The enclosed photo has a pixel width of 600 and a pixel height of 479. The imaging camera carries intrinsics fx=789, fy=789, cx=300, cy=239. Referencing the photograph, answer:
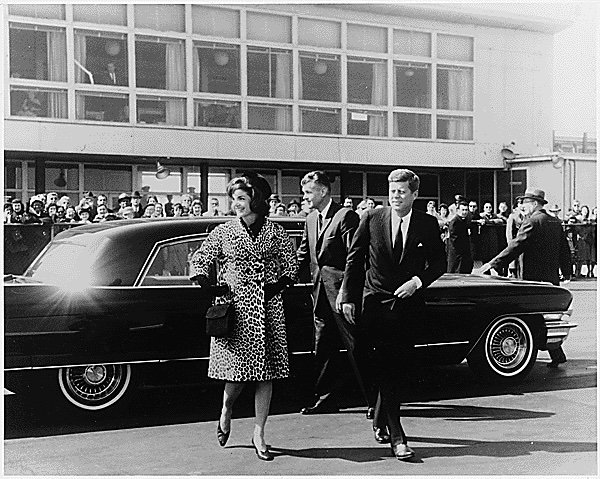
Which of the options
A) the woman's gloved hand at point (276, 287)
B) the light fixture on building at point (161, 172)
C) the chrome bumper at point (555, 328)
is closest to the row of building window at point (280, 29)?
the light fixture on building at point (161, 172)

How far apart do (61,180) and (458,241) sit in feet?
24.9

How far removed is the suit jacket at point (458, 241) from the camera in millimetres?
13266

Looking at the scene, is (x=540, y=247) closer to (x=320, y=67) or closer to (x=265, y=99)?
(x=320, y=67)

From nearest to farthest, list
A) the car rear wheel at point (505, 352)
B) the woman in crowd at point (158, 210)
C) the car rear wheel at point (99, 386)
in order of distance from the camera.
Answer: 1. the car rear wheel at point (99, 386)
2. the car rear wheel at point (505, 352)
3. the woman in crowd at point (158, 210)

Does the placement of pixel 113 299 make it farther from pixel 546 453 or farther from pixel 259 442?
pixel 546 453

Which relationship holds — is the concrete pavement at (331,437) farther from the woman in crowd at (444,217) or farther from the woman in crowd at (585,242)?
the woman in crowd at (585,242)

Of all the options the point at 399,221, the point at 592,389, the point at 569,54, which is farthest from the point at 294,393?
the point at 569,54

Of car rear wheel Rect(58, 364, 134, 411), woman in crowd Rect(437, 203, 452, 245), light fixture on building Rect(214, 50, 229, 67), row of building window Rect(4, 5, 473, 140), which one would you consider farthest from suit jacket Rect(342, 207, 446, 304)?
light fixture on building Rect(214, 50, 229, 67)

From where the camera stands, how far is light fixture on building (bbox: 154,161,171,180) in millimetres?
15328

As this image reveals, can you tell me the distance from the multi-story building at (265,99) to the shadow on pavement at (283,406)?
552 cm

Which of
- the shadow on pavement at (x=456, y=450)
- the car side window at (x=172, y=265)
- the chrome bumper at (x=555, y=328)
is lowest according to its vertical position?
the shadow on pavement at (x=456, y=450)

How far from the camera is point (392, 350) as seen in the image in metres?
4.94

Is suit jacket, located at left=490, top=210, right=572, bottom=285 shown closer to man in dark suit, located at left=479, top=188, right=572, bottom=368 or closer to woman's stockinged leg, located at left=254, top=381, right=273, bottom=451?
man in dark suit, located at left=479, top=188, right=572, bottom=368

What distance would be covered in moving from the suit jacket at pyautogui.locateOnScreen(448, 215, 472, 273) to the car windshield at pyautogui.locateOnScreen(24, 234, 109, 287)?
8.51m
